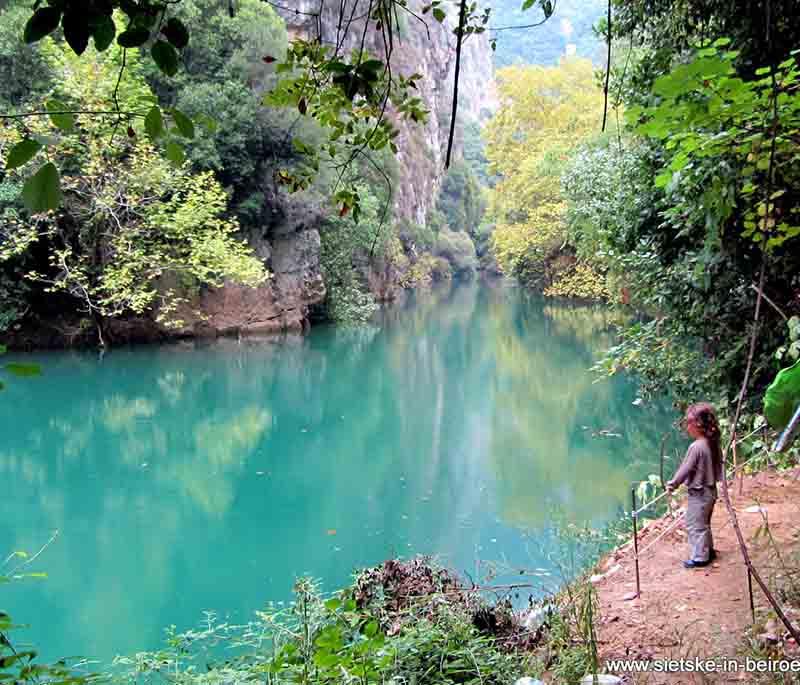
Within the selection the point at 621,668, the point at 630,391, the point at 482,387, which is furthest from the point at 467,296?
the point at 621,668

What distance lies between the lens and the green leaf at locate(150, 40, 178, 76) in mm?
1135

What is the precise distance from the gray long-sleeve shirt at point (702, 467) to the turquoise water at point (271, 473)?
1436mm

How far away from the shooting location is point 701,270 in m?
4.92

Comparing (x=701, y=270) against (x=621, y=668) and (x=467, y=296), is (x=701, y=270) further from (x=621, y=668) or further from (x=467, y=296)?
(x=467, y=296)

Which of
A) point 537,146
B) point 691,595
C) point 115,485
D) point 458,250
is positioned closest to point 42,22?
point 691,595

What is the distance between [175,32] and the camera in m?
1.16

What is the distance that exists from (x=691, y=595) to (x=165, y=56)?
296 centimetres

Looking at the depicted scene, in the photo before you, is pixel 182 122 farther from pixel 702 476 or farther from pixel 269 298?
pixel 269 298

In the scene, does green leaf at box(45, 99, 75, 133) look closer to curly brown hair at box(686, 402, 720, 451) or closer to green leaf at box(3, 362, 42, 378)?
green leaf at box(3, 362, 42, 378)

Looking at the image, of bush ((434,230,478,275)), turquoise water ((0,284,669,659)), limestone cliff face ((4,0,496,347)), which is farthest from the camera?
bush ((434,230,478,275))

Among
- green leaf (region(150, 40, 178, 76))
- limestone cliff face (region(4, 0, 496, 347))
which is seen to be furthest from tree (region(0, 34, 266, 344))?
green leaf (region(150, 40, 178, 76))

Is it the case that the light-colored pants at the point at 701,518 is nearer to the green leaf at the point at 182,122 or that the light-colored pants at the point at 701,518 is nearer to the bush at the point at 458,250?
the green leaf at the point at 182,122

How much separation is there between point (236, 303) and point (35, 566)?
524 inches

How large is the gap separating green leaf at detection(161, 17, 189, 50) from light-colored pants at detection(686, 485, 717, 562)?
304 centimetres
